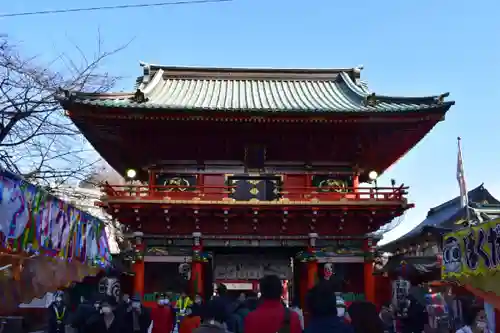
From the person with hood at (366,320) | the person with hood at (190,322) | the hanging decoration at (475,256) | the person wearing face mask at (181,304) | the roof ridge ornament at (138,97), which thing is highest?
the roof ridge ornament at (138,97)

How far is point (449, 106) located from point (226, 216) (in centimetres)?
776

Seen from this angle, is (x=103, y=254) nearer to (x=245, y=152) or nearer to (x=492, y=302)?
(x=245, y=152)

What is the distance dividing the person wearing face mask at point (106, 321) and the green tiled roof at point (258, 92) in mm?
7590

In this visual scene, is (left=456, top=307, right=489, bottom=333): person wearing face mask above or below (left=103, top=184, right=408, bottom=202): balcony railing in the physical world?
below

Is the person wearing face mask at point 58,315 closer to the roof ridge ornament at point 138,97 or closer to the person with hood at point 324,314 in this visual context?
the person with hood at point 324,314

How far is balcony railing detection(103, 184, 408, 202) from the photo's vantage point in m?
Answer: 14.2

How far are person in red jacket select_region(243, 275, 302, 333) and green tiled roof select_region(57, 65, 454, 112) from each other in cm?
959

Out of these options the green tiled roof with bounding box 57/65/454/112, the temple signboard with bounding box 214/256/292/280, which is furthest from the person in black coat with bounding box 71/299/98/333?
the temple signboard with bounding box 214/256/292/280

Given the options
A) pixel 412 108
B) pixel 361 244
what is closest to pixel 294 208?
pixel 361 244

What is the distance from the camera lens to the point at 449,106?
13977 mm

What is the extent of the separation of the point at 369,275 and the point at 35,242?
1027 centimetres

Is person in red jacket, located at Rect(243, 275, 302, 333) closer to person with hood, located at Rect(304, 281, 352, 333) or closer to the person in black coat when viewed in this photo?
person with hood, located at Rect(304, 281, 352, 333)

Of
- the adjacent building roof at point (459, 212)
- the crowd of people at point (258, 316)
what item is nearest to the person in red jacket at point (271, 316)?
the crowd of people at point (258, 316)

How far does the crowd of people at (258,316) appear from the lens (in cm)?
435
